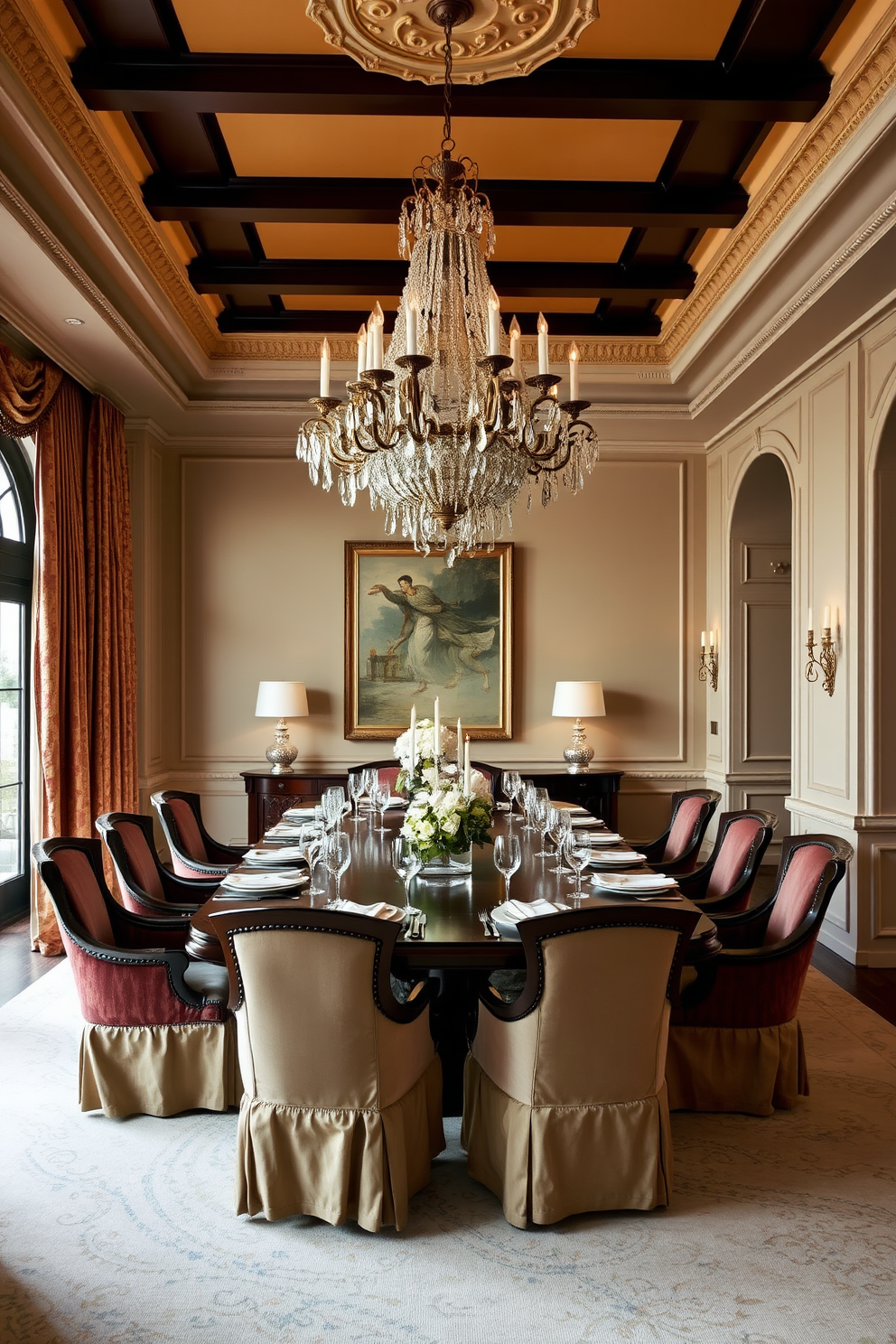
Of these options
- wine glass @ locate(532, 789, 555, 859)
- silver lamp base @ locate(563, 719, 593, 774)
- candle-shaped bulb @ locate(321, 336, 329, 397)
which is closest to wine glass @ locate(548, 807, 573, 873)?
wine glass @ locate(532, 789, 555, 859)

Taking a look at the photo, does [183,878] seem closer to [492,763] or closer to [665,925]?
[665,925]

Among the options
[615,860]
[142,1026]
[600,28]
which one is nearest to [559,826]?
[615,860]

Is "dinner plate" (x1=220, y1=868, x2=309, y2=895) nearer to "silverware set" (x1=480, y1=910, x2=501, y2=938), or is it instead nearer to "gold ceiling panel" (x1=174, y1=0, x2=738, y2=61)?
"silverware set" (x1=480, y1=910, x2=501, y2=938)

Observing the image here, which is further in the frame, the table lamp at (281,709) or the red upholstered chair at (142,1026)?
the table lamp at (281,709)

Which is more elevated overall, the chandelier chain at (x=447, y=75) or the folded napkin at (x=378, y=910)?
the chandelier chain at (x=447, y=75)

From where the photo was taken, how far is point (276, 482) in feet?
23.4

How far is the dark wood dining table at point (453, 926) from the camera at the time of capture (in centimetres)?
265

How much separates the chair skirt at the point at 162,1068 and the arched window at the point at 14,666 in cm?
287

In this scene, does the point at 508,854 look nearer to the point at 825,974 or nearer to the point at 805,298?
the point at 825,974

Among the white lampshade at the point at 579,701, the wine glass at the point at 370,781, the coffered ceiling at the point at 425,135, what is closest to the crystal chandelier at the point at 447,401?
the coffered ceiling at the point at 425,135

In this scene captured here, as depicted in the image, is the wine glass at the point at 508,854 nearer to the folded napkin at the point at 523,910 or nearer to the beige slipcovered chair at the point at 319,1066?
the folded napkin at the point at 523,910

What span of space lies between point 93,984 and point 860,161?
402 cm

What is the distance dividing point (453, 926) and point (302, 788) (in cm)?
400

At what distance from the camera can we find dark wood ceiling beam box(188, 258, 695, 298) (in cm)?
528
